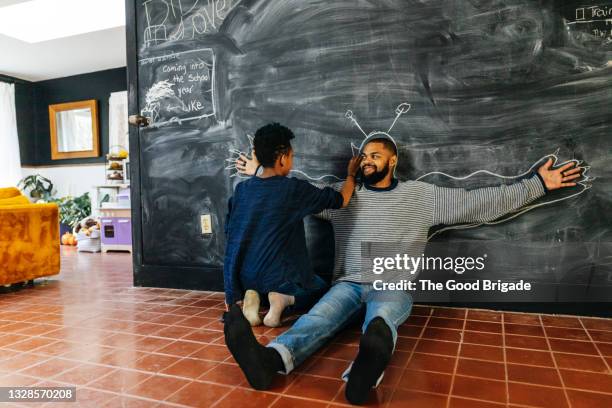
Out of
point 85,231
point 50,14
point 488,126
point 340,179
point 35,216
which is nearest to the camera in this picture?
point 488,126

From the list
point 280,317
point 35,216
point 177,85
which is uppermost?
point 177,85

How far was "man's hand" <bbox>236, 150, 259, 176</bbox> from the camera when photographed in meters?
2.87

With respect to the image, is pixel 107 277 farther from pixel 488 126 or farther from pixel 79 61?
pixel 79 61

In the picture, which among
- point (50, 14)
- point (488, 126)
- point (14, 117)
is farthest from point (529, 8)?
point (14, 117)

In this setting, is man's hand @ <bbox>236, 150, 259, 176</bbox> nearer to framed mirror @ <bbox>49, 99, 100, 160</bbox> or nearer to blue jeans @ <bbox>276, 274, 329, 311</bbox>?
blue jeans @ <bbox>276, 274, 329, 311</bbox>

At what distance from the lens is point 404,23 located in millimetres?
2537

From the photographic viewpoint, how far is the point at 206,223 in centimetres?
308

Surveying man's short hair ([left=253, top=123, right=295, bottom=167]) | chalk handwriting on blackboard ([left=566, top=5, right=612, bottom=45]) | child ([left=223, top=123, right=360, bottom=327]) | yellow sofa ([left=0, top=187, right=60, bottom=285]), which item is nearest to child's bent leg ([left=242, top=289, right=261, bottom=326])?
child ([left=223, top=123, right=360, bottom=327])

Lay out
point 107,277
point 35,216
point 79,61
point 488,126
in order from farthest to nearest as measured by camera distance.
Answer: point 79,61, point 107,277, point 35,216, point 488,126

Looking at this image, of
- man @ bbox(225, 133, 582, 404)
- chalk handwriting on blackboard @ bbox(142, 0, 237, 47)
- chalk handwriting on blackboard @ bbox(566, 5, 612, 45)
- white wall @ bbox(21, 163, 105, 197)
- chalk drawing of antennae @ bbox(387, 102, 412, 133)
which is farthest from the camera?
white wall @ bbox(21, 163, 105, 197)

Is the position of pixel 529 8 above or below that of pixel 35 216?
above

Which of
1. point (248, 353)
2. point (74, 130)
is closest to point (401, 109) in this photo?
point (248, 353)

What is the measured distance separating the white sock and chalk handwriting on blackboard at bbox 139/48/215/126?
1442mm

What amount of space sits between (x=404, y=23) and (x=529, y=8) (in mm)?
661
